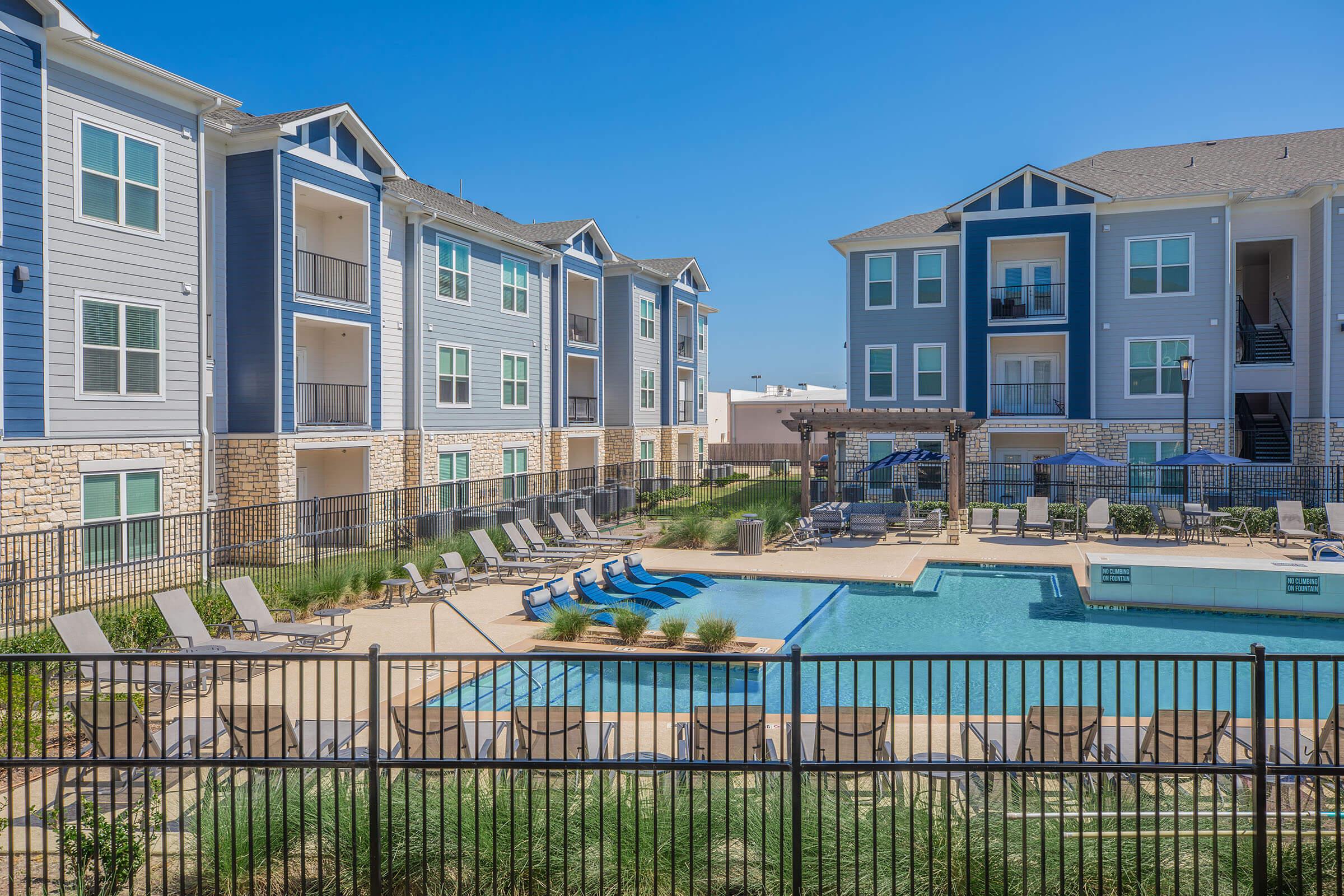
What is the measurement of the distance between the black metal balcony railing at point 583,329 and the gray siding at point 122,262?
17450 mm

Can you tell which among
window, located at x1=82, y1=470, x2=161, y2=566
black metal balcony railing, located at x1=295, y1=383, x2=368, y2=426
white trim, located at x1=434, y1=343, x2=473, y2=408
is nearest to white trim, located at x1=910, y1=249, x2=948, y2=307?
white trim, located at x1=434, y1=343, x2=473, y2=408

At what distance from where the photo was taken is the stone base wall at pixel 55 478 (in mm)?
14922

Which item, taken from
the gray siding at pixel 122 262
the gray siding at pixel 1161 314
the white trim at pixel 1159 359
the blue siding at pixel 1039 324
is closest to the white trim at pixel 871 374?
the blue siding at pixel 1039 324

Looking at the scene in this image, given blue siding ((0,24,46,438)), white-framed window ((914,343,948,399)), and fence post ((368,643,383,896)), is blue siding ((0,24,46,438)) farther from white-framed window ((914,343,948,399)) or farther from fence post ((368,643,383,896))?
white-framed window ((914,343,948,399))

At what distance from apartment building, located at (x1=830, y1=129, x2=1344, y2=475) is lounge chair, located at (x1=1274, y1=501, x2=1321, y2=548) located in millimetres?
7009

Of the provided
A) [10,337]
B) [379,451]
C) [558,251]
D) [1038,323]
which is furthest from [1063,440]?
[10,337]

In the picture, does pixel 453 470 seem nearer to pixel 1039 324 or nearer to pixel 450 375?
pixel 450 375

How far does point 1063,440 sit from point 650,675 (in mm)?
24577

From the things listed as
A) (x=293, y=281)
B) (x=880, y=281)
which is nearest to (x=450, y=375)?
(x=293, y=281)

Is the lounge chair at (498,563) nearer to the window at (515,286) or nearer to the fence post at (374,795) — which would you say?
the window at (515,286)

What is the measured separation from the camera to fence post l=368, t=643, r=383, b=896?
16.8 feet

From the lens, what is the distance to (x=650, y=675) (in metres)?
12.5

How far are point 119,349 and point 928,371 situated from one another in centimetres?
2604

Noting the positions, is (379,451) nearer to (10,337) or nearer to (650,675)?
(10,337)
